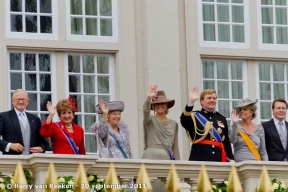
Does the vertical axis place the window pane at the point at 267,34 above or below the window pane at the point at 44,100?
above

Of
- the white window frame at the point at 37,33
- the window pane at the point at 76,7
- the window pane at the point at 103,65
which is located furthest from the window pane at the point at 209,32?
the white window frame at the point at 37,33

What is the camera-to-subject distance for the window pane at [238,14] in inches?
940

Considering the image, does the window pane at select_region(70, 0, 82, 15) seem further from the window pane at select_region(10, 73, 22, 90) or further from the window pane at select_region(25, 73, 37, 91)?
the window pane at select_region(10, 73, 22, 90)

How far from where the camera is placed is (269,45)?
2388cm

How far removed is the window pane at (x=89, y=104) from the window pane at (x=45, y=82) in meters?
0.66

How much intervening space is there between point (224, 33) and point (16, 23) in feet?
12.2

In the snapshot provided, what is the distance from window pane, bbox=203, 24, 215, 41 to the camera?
2356 centimetres

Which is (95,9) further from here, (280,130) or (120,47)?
(280,130)

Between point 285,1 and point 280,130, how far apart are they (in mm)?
4428

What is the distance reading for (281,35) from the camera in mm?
24062

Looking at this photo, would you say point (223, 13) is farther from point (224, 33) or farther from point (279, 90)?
point (279, 90)

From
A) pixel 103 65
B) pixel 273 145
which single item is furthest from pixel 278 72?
pixel 273 145

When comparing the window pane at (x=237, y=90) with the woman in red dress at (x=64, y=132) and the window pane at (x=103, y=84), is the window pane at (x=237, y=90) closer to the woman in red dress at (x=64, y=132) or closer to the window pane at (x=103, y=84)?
the window pane at (x=103, y=84)

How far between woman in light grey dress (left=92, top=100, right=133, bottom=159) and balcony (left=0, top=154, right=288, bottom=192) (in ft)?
3.60
